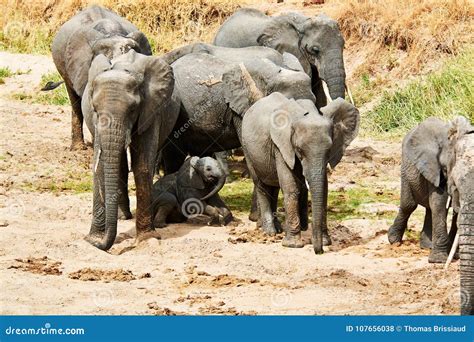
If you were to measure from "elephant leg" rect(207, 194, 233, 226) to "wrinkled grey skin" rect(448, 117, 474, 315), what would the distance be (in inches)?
164

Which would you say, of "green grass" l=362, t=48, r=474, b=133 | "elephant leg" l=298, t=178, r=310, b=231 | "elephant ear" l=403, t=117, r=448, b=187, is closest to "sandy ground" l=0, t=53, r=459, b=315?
"elephant leg" l=298, t=178, r=310, b=231

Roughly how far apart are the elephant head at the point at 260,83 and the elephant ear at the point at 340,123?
0.79 m

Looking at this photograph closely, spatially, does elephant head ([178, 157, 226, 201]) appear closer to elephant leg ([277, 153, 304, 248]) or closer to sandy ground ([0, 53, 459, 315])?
sandy ground ([0, 53, 459, 315])

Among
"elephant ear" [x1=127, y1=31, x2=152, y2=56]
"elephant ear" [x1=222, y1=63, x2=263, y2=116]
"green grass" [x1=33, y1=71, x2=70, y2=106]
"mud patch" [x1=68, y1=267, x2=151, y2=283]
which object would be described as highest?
"elephant ear" [x1=127, y1=31, x2=152, y2=56]

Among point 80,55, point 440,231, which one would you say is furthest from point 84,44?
point 440,231

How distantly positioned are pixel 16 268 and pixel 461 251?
4249mm

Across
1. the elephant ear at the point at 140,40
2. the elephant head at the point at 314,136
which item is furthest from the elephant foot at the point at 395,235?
the elephant ear at the point at 140,40

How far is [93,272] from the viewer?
459 inches

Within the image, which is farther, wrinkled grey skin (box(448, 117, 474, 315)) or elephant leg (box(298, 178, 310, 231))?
elephant leg (box(298, 178, 310, 231))

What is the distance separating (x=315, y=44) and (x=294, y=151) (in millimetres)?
4062

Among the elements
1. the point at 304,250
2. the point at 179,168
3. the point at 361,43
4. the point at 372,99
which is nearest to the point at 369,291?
the point at 304,250

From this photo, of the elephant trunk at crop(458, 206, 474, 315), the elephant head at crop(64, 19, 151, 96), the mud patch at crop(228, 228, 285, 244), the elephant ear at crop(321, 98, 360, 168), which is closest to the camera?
the elephant trunk at crop(458, 206, 474, 315)

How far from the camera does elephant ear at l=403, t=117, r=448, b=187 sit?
1173 cm

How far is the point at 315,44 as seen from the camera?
16438mm
